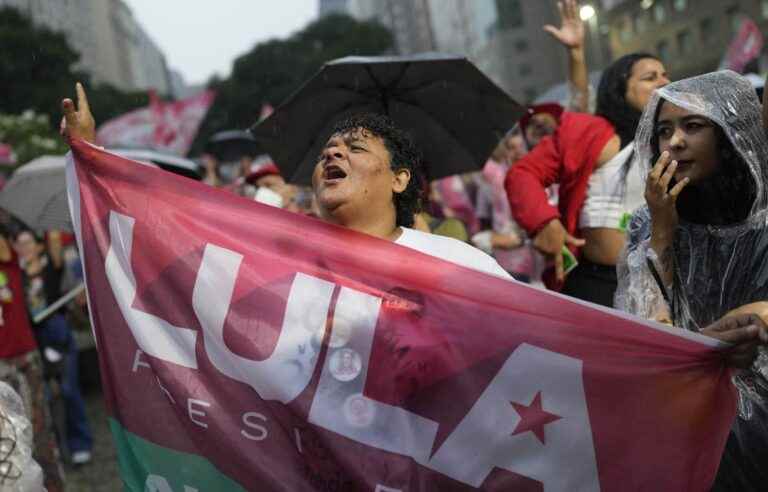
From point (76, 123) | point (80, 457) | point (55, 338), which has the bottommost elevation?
point (80, 457)

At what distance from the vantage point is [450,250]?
2.75 meters

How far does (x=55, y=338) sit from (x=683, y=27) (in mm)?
44259

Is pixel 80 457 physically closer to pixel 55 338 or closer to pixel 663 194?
pixel 55 338

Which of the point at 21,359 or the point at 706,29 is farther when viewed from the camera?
the point at 706,29

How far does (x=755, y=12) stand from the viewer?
131 ft

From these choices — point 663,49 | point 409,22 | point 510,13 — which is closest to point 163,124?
point 663,49

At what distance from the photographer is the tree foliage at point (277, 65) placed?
64.9 metres

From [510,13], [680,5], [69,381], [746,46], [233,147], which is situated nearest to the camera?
[69,381]

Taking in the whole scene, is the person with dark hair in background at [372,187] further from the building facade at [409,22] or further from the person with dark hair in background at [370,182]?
the building facade at [409,22]

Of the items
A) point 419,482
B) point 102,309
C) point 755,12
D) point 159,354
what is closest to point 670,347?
point 419,482

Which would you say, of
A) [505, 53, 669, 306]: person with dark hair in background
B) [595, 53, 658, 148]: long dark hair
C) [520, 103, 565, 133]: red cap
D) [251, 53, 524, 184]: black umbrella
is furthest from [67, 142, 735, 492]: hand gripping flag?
[520, 103, 565, 133]: red cap

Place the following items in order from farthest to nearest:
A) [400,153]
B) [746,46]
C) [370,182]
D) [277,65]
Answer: [277,65], [746,46], [400,153], [370,182]

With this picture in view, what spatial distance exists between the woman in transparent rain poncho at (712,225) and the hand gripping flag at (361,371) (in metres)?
0.31

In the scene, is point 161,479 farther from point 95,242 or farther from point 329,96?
point 329,96
